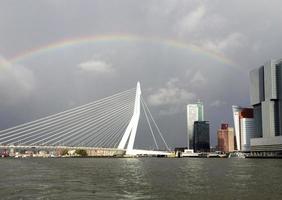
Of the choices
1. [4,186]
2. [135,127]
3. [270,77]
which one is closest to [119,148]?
[135,127]

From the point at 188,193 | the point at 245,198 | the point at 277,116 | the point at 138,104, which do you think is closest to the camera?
the point at 245,198

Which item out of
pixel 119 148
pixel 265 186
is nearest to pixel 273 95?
pixel 119 148

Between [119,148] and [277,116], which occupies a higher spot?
[277,116]

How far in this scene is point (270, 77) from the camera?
191 m

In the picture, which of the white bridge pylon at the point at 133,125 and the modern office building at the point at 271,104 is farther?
the modern office building at the point at 271,104

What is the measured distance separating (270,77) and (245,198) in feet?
562

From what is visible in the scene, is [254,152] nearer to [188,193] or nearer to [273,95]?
[273,95]

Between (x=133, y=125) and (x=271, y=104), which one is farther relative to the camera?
(x=271, y=104)

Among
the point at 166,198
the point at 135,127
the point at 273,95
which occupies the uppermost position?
the point at 273,95

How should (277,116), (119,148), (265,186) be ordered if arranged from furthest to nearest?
(277,116), (119,148), (265,186)

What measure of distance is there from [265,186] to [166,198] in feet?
33.0

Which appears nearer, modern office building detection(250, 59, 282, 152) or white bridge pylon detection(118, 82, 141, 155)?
white bridge pylon detection(118, 82, 141, 155)

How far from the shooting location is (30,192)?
30.5m

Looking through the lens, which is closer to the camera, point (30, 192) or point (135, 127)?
point (30, 192)
